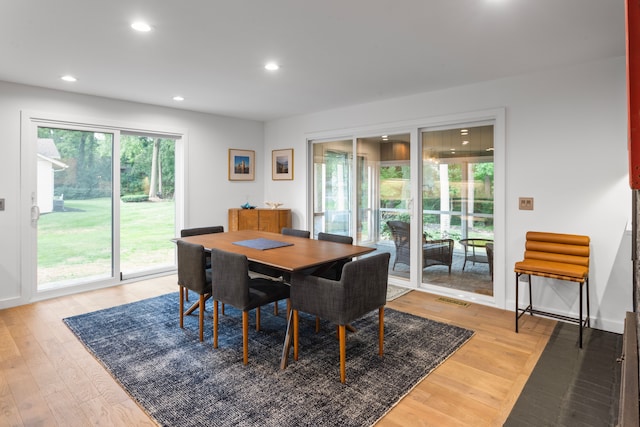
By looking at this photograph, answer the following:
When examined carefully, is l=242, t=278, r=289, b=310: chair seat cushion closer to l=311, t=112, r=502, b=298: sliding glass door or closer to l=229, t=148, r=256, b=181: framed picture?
l=311, t=112, r=502, b=298: sliding glass door

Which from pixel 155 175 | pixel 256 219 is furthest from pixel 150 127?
pixel 256 219

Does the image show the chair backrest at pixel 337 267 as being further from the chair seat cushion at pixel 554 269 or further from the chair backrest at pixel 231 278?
the chair seat cushion at pixel 554 269

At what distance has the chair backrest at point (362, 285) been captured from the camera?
2307 mm

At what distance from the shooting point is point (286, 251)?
293 cm

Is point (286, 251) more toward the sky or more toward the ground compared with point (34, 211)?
more toward the ground

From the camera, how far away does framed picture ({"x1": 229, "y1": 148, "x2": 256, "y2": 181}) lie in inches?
223

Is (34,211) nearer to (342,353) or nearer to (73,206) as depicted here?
(73,206)

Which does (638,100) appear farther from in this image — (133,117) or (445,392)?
(133,117)

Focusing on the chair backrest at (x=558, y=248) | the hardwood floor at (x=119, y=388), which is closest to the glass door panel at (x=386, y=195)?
the hardwood floor at (x=119, y=388)

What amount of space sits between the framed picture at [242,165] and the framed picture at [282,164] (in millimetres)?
329

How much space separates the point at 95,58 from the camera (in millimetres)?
3041

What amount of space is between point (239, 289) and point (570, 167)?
122 inches

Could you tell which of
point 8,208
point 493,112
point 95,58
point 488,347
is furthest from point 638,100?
point 8,208

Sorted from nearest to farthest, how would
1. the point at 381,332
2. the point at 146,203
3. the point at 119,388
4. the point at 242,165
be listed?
the point at 119,388
the point at 381,332
the point at 146,203
the point at 242,165
